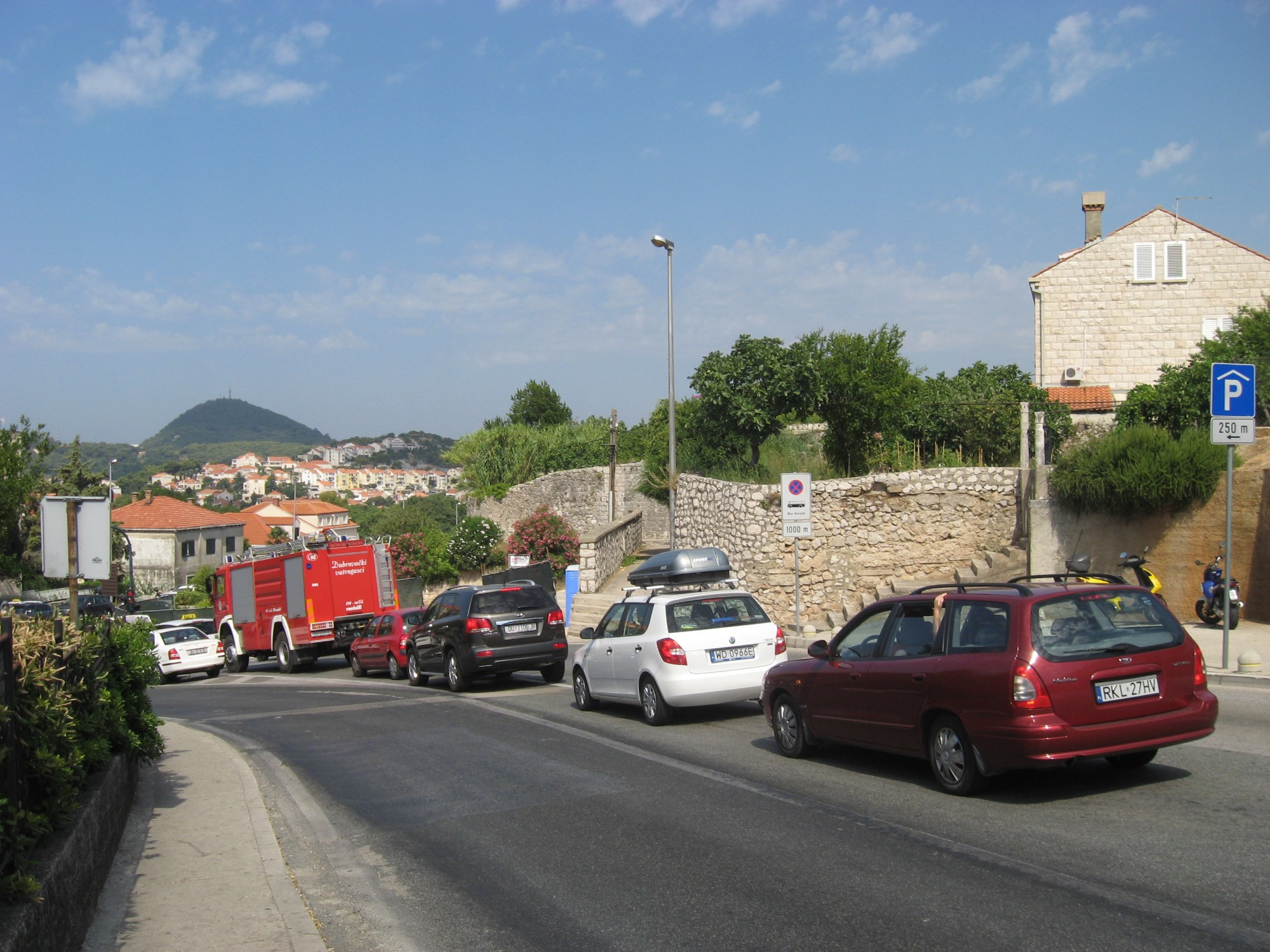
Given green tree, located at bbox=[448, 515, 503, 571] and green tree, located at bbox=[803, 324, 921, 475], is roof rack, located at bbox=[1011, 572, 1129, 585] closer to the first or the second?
green tree, located at bbox=[803, 324, 921, 475]

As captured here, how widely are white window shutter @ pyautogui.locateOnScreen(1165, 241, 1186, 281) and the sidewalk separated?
36153mm

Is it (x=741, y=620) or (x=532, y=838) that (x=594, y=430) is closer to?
(x=741, y=620)

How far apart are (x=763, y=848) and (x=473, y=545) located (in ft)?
124

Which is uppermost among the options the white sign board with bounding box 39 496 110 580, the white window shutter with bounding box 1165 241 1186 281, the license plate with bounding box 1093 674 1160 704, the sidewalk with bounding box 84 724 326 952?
the white window shutter with bounding box 1165 241 1186 281

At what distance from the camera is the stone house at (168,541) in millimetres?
83375

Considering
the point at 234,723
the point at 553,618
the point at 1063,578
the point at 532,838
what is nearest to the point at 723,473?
the point at 553,618

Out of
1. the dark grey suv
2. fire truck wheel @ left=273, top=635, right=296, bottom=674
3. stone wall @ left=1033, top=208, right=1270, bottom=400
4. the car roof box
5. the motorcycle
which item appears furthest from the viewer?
stone wall @ left=1033, top=208, right=1270, bottom=400

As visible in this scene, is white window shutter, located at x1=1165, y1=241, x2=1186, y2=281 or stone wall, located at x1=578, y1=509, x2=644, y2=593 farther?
white window shutter, located at x1=1165, y1=241, x2=1186, y2=281

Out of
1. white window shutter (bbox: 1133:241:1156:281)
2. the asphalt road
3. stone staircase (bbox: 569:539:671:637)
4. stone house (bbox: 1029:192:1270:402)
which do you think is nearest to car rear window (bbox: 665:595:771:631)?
the asphalt road

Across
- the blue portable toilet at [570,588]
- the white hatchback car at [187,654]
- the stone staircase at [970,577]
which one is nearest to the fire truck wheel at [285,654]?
the white hatchback car at [187,654]

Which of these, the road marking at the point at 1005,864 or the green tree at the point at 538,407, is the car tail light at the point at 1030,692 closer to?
the road marking at the point at 1005,864

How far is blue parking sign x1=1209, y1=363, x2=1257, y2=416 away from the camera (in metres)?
13.1

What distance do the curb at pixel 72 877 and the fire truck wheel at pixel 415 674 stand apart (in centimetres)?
1257

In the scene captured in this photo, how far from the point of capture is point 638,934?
17.6 feet
